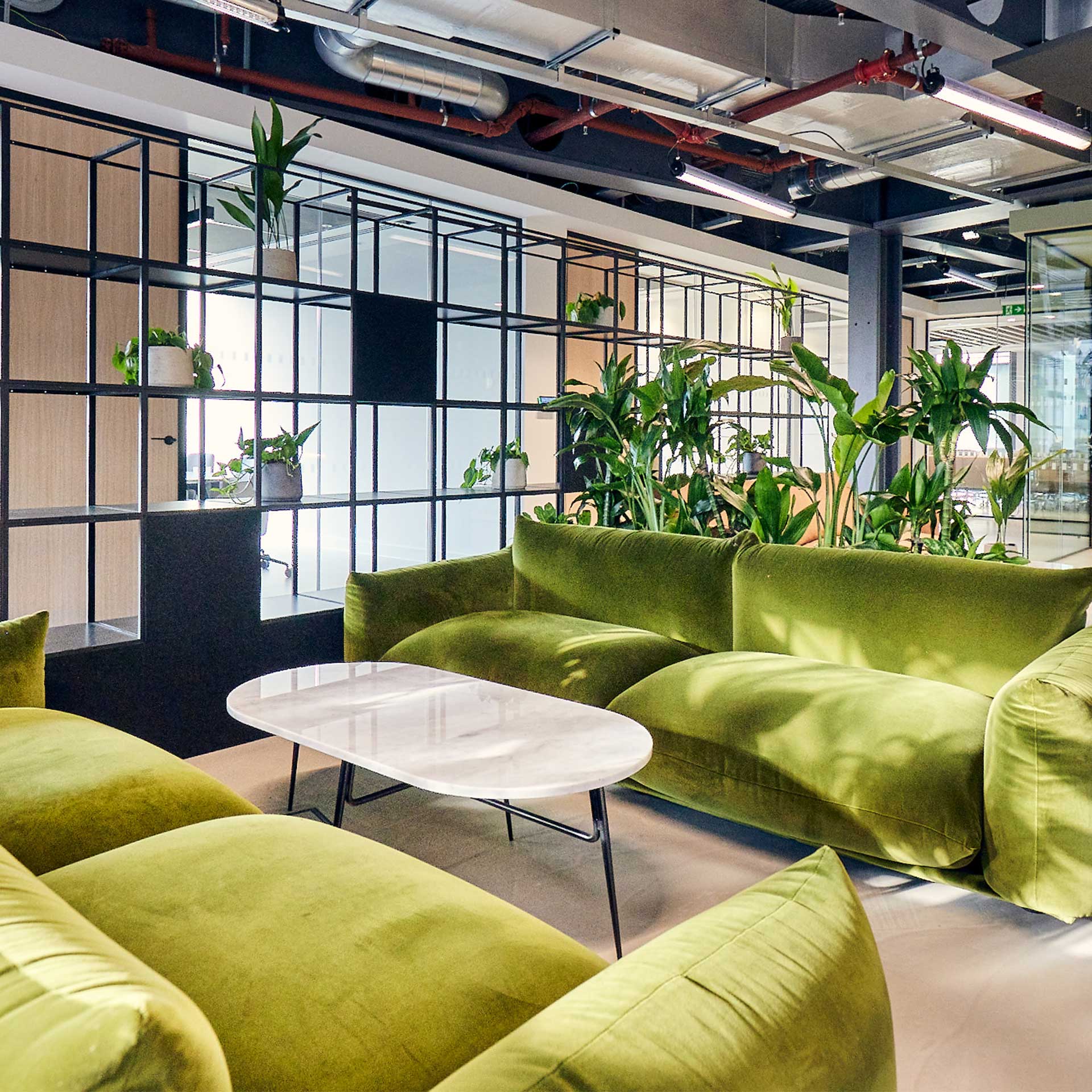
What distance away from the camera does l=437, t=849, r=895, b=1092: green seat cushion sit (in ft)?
2.25

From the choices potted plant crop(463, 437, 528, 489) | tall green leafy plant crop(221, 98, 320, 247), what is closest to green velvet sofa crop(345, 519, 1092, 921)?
potted plant crop(463, 437, 528, 489)

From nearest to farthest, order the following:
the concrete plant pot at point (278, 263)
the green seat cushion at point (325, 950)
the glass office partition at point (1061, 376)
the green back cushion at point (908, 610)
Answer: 1. the green seat cushion at point (325, 950)
2. the green back cushion at point (908, 610)
3. the concrete plant pot at point (278, 263)
4. the glass office partition at point (1061, 376)

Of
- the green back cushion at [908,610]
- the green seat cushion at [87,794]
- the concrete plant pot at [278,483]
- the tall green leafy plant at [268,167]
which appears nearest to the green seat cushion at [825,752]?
the green back cushion at [908,610]

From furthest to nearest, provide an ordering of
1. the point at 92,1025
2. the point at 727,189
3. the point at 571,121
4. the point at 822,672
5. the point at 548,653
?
the point at 727,189 → the point at 571,121 → the point at 548,653 → the point at 822,672 → the point at 92,1025

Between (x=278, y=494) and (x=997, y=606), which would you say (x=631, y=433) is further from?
(x=997, y=606)

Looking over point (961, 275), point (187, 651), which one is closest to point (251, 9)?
point (187, 651)

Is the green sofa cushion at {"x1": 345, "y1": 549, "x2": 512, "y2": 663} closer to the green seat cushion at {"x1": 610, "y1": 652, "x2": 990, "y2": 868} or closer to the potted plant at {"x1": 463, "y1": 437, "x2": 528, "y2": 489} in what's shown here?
the potted plant at {"x1": 463, "y1": 437, "x2": 528, "y2": 489}

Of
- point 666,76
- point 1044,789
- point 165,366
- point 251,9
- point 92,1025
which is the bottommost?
point 1044,789

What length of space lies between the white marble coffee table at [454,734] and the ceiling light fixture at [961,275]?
846cm

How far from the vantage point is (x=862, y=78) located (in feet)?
13.3

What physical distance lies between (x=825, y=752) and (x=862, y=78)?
10.5 ft

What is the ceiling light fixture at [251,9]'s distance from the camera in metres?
2.95

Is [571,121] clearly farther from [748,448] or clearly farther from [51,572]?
[51,572]

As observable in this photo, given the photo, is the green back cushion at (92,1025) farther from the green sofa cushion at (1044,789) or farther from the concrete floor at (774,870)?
the green sofa cushion at (1044,789)
